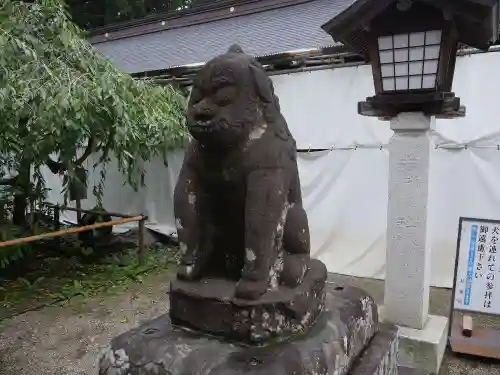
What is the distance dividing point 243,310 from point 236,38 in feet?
23.6

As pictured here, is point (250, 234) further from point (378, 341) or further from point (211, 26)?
point (211, 26)

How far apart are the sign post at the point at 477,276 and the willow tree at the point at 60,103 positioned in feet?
9.98

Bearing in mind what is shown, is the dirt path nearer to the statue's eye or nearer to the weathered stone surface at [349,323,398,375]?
the weathered stone surface at [349,323,398,375]

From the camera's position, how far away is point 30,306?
165 inches

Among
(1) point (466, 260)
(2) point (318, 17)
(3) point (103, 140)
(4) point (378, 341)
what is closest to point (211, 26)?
(2) point (318, 17)

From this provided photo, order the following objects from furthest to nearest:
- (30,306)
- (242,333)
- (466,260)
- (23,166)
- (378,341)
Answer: (23,166) < (30,306) < (466,260) < (378,341) < (242,333)

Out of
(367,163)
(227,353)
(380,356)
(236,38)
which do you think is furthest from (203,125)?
(236,38)

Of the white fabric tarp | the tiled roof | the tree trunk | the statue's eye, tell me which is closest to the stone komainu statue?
the statue's eye

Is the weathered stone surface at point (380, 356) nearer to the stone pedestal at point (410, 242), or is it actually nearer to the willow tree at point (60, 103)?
the stone pedestal at point (410, 242)

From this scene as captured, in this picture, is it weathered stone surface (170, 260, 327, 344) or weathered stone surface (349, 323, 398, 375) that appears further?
weathered stone surface (349, 323, 398, 375)

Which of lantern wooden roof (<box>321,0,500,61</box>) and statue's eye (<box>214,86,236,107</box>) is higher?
lantern wooden roof (<box>321,0,500,61</box>)

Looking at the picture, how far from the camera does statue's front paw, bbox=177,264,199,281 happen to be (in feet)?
5.72

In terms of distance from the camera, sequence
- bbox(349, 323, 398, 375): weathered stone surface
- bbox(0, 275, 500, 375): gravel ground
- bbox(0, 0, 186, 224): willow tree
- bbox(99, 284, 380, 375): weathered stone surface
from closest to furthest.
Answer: bbox(99, 284, 380, 375): weathered stone surface < bbox(349, 323, 398, 375): weathered stone surface < bbox(0, 275, 500, 375): gravel ground < bbox(0, 0, 186, 224): willow tree

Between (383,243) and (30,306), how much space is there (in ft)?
12.0
